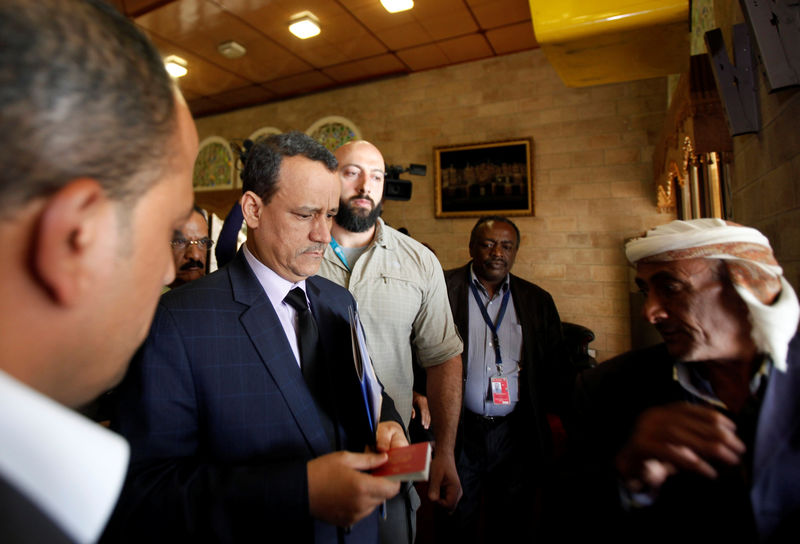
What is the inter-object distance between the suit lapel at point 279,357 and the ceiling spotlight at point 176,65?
5.07 meters

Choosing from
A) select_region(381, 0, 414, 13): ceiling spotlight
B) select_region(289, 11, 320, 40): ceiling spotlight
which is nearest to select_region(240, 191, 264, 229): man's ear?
select_region(381, 0, 414, 13): ceiling spotlight

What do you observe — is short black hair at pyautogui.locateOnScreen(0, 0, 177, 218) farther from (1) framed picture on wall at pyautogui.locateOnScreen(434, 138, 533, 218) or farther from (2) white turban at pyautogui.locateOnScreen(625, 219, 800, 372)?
(1) framed picture on wall at pyautogui.locateOnScreen(434, 138, 533, 218)

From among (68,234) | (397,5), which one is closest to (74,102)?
(68,234)

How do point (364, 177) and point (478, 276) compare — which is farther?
point (478, 276)

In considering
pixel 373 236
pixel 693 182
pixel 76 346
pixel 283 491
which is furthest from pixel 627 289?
pixel 76 346

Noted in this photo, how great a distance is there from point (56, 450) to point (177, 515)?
2.10ft

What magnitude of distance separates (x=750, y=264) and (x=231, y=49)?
5298 mm

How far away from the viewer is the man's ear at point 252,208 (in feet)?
4.73

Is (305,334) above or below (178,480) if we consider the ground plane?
above

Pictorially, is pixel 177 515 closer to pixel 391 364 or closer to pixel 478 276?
pixel 391 364

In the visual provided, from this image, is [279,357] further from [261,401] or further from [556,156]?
[556,156]

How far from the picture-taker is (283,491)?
3.14ft

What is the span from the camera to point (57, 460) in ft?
1.35

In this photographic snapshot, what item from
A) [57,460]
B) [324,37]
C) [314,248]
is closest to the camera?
[57,460]
